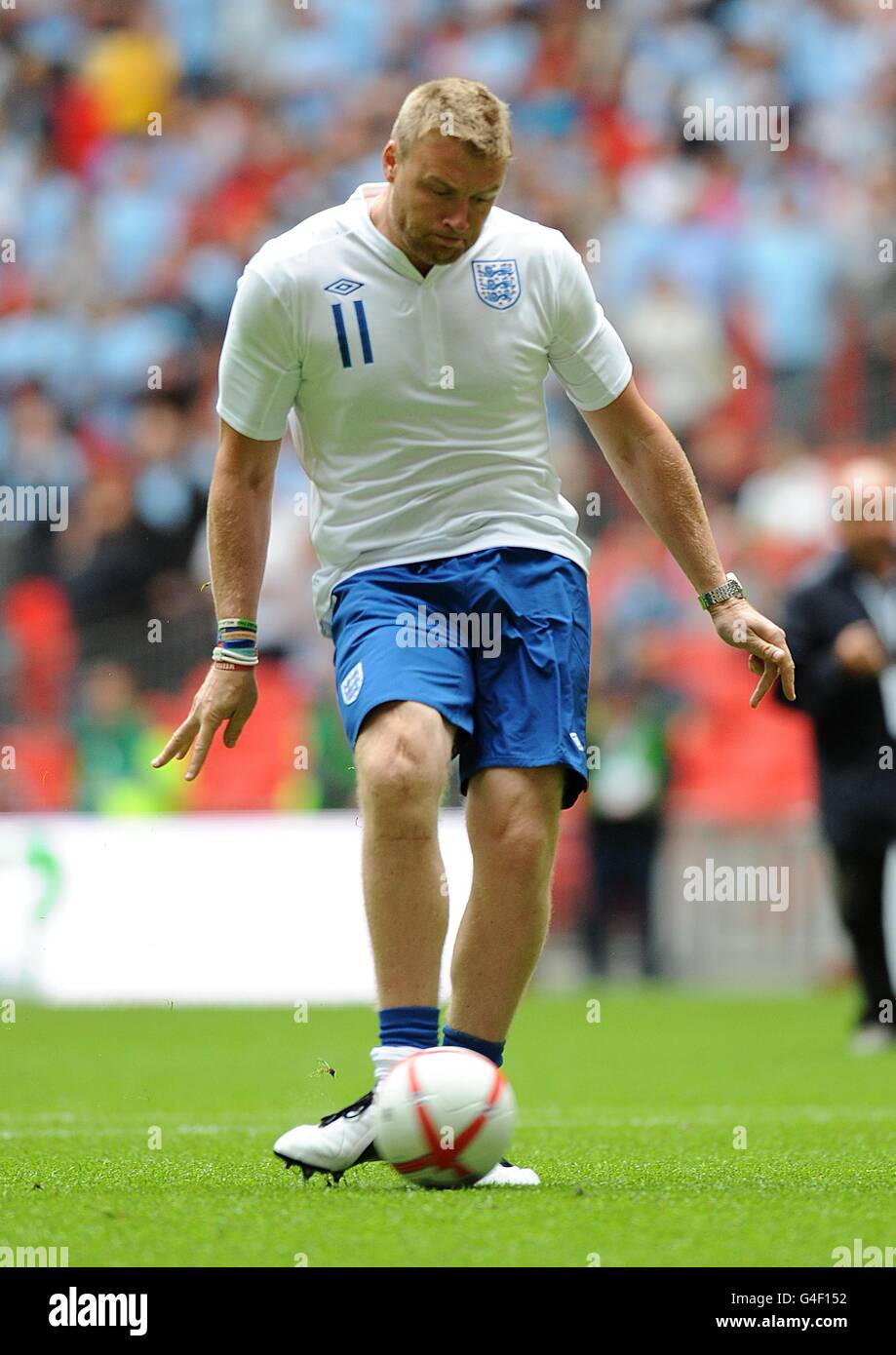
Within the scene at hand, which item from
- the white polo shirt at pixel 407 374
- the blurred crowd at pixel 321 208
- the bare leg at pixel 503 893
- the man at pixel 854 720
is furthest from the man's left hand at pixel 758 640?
the blurred crowd at pixel 321 208

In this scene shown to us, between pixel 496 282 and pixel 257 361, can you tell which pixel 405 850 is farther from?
pixel 496 282

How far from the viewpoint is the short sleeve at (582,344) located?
4.92 meters

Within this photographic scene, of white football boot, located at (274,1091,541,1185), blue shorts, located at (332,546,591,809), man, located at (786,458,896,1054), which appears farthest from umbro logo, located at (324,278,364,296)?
man, located at (786,458,896,1054)

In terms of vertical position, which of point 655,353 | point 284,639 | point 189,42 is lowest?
point 284,639

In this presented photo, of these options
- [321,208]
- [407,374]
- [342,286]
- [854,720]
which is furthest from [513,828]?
[321,208]

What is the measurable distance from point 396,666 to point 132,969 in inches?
326

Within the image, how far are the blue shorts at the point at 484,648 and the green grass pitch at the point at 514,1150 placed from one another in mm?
961

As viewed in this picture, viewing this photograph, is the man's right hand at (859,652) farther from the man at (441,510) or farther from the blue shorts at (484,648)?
the blue shorts at (484,648)

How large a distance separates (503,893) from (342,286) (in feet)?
4.57

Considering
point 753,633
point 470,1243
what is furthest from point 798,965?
point 470,1243

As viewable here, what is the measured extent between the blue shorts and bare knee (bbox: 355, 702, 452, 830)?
0.36 feet

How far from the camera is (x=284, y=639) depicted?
47.9 ft

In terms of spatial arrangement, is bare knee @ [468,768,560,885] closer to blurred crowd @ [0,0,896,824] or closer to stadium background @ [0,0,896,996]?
stadium background @ [0,0,896,996]
